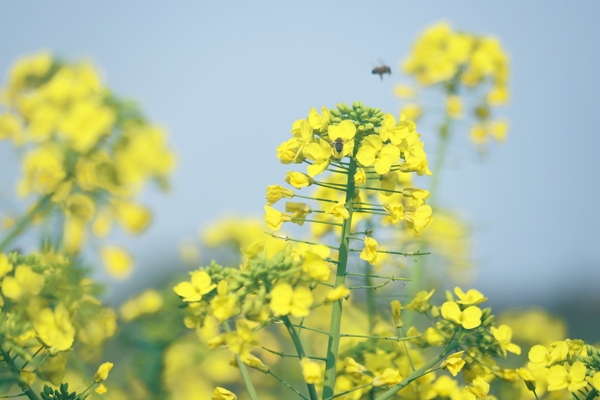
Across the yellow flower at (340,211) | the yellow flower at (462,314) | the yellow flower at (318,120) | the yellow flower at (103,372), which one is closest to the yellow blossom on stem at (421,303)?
the yellow flower at (462,314)

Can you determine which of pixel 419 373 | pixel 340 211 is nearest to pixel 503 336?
pixel 419 373

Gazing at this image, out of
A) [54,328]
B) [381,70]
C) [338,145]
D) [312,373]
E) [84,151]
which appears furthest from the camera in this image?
Answer: [381,70]

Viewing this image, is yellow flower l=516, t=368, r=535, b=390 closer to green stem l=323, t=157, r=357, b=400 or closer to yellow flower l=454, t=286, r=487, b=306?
yellow flower l=454, t=286, r=487, b=306

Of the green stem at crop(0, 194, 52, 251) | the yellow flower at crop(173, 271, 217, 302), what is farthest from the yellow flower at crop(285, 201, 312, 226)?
the green stem at crop(0, 194, 52, 251)

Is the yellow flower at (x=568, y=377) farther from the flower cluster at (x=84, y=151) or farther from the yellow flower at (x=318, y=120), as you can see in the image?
the flower cluster at (x=84, y=151)

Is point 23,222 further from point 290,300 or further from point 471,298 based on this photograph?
Answer: point 471,298

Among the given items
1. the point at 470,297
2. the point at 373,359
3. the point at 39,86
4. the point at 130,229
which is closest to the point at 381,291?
the point at 373,359

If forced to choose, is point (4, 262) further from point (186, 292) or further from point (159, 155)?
point (159, 155)
